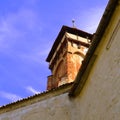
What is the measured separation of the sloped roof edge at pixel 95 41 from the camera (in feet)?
23.7

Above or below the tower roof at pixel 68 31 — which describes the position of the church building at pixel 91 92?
below

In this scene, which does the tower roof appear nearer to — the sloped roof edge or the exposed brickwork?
the exposed brickwork

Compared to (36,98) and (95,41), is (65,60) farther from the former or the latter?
(95,41)

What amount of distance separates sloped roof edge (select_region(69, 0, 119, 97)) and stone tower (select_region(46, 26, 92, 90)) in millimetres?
14626

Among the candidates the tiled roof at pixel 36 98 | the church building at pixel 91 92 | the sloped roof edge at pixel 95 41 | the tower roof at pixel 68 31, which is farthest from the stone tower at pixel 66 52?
the sloped roof edge at pixel 95 41

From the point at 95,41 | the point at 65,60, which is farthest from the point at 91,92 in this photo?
the point at 65,60

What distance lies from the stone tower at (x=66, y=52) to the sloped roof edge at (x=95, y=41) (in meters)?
14.6

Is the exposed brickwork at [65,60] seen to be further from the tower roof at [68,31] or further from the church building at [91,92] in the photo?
the church building at [91,92]

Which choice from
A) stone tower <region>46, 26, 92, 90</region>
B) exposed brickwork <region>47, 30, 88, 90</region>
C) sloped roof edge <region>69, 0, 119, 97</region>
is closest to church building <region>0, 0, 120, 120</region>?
sloped roof edge <region>69, 0, 119, 97</region>

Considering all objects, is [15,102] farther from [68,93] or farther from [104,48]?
[104,48]

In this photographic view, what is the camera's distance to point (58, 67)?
82.5ft

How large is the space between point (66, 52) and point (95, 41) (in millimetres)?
16715

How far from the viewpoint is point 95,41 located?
7.85m

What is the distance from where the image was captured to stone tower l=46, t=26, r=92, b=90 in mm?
24234
